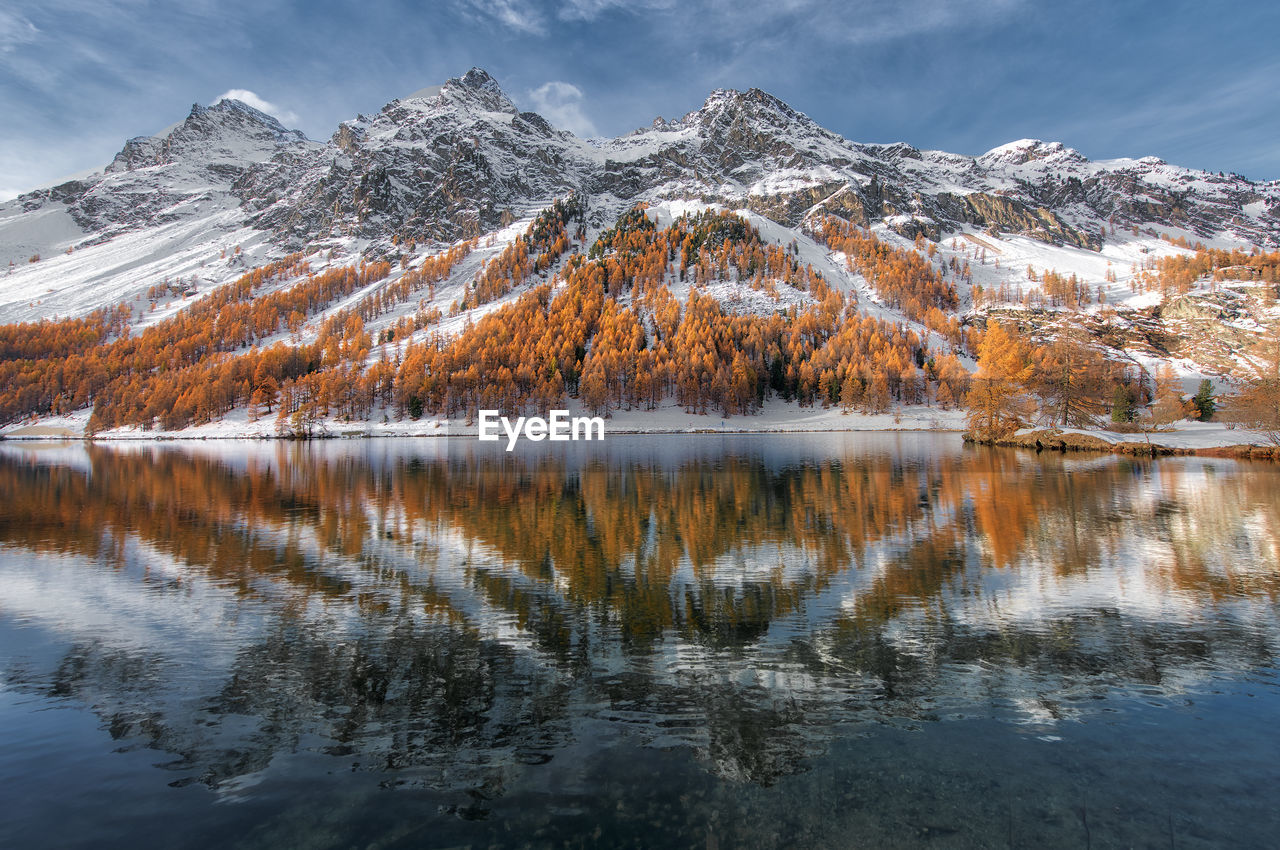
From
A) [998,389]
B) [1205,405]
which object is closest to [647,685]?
[998,389]

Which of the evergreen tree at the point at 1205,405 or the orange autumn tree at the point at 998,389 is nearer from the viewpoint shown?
the orange autumn tree at the point at 998,389

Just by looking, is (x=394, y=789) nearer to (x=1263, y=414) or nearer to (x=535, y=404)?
(x=1263, y=414)

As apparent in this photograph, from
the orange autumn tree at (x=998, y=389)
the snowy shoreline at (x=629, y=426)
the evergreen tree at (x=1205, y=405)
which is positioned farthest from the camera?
the snowy shoreline at (x=629, y=426)

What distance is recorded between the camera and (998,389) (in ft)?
253

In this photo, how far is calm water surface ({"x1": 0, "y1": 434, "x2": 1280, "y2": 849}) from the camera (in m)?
7.52

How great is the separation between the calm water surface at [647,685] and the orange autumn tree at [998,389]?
55.4m

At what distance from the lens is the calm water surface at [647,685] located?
296 inches

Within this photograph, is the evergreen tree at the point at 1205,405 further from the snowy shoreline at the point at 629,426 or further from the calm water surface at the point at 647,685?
the calm water surface at the point at 647,685

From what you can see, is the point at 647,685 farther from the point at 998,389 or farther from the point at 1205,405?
the point at 1205,405

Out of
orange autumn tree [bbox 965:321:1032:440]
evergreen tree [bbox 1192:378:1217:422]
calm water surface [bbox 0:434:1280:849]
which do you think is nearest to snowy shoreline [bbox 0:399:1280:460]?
evergreen tree [bbox 1192:378:1217:422]

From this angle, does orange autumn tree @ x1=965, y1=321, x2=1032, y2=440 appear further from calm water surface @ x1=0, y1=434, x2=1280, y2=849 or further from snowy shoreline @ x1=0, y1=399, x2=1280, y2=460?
calm water surface @ x1=0, y1=434, x2=1280, y2=849

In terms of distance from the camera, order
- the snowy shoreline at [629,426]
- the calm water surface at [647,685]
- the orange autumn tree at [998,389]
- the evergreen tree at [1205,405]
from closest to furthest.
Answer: the calm water surface at [647,685]
the orange autumn tree at [998,389]
the evergreen tree at [1205,405]
the snowy shoreline at [629,426]

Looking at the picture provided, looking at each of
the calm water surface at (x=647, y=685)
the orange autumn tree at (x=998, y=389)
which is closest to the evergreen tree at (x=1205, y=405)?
the orange autumn tree at (x=998, y=389)

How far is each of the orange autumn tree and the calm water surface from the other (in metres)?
55.4
